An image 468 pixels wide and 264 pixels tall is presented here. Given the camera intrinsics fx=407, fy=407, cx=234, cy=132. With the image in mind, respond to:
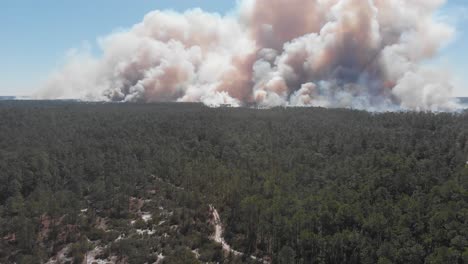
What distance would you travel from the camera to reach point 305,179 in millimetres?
79938

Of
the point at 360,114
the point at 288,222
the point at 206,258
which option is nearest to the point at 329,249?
the point at 288,222

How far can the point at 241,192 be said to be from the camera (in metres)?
74.9

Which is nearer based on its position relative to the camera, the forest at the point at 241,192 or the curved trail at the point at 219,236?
the forest at the point at 241,192

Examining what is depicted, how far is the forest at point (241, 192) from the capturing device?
190 feet

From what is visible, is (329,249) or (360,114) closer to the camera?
(329,249)

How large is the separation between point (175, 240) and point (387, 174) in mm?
37885

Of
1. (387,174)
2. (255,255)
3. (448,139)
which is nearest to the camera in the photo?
(255,255)

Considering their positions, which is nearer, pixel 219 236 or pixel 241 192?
pixel 219 236

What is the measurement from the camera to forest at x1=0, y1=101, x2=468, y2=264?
58062 millimetres

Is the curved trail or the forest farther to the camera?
the curved trail

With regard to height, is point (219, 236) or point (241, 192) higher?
point (241, 192)

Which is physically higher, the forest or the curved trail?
the forest

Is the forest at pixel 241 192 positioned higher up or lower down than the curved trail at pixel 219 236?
higher up

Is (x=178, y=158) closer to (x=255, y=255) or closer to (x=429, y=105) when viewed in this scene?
(x=255, y=255)
